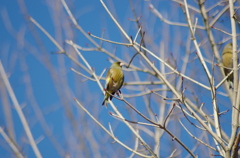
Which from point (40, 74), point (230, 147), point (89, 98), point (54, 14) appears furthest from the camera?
point (40, 74)

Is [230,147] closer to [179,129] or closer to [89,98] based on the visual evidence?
[179,129]

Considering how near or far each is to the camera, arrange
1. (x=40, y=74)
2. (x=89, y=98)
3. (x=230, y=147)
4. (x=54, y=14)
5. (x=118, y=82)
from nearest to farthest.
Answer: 1. (x=230, y=147)
2. (x=118, y=82)
3. (x=54, y=14)
4. (x=89, y=98)
5. (x=40, y=74)

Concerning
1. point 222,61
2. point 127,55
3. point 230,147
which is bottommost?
point 230,147

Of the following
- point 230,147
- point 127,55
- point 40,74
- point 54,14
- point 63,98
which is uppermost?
point 40,74

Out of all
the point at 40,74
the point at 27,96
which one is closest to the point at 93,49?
the point at 27,96

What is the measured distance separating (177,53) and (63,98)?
2.57m

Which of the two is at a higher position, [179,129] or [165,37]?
[165,37]

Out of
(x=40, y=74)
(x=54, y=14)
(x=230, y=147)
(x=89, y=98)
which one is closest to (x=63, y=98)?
(x=89, y=98)

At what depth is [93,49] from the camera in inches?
197

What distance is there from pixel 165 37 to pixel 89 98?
1843mm

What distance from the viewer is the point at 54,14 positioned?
582 centimetres

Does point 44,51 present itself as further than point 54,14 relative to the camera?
No

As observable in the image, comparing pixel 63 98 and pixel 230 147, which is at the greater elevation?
pixel 63 98

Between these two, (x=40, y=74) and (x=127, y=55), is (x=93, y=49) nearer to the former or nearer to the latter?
(x=127, y=55)
